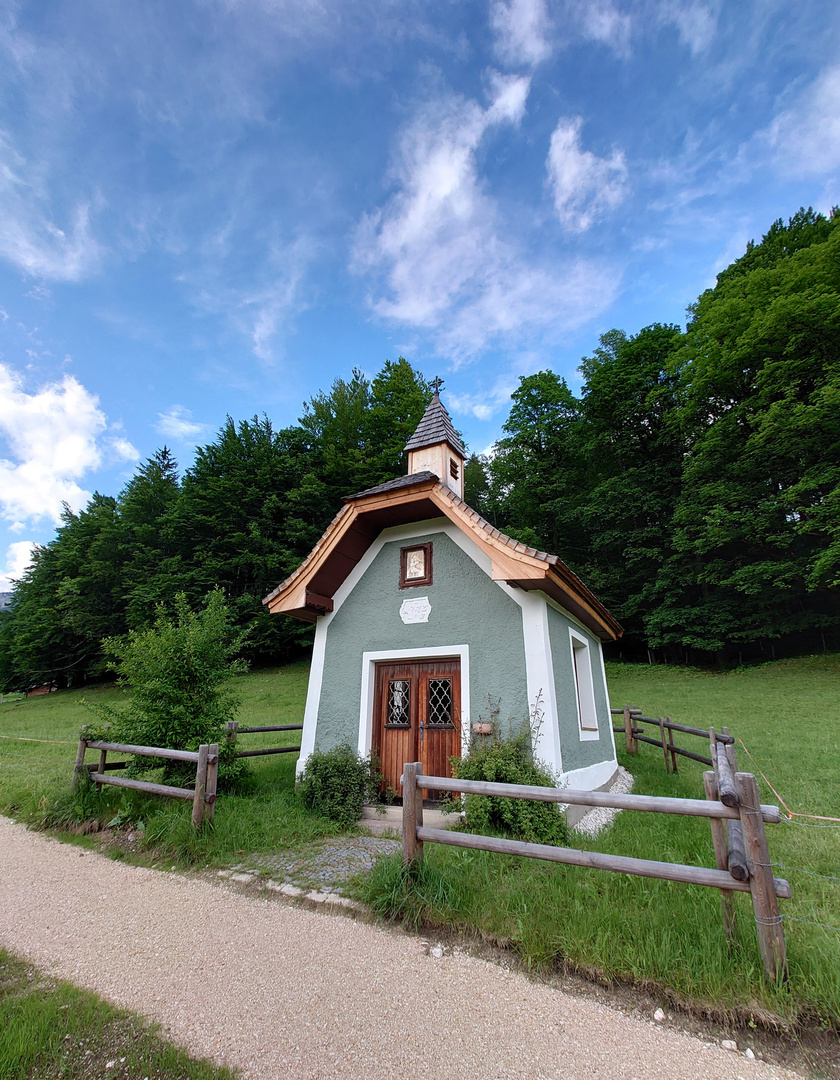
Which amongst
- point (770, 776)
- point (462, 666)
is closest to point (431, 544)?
point (462, 666)

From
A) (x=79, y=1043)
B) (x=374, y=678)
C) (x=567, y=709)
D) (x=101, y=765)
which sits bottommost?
(x=79, y=1043)

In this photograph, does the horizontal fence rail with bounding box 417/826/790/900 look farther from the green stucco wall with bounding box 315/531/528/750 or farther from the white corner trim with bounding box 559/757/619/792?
the green stucco wall with bounding box 315/531/528/750

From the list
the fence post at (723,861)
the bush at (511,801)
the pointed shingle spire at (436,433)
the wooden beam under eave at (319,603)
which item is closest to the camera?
the fence post at (723,861)

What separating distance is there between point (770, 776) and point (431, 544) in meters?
7.18

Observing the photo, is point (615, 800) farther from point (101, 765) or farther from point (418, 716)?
point (101, 765)

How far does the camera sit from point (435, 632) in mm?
7102

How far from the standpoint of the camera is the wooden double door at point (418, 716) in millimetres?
6883

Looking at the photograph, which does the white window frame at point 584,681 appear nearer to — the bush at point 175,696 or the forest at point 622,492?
the bush at point 175,696

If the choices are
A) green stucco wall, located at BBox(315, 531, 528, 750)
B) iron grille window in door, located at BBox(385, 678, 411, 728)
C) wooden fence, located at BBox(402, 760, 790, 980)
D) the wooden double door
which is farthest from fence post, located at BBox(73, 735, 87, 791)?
wooden fence, located at BBox(402, 760, 790, 980)

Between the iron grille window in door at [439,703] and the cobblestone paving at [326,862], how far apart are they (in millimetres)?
1823

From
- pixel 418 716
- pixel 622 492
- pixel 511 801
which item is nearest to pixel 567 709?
pixel 511 801

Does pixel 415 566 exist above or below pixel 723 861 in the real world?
above

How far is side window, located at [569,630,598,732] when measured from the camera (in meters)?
8.60

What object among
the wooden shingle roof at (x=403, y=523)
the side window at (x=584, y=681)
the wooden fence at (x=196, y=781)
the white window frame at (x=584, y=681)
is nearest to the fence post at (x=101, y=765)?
the wooden fence at (x=196, y=781)
